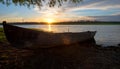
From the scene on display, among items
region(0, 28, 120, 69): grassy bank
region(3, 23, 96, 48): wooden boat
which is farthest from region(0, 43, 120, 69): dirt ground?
region(3, 23, 96, 48): wooden boat

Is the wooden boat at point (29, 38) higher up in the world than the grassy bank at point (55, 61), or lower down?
higher up

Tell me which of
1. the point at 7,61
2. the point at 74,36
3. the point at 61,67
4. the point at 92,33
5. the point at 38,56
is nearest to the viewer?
the point at 61,67

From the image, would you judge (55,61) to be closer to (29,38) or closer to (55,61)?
(55,61)

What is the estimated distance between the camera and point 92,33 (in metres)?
20.7

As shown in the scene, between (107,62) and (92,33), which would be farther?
(92,33)

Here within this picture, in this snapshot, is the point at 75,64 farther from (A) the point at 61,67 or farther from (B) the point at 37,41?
(B) the point at 37,41

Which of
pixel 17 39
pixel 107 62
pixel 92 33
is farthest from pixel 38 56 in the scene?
pixel 92 33

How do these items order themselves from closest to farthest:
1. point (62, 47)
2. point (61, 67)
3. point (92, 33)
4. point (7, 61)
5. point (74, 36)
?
point (61, 67), point (7, 61), point (62, 47), point (74, 36), point (92, 33)

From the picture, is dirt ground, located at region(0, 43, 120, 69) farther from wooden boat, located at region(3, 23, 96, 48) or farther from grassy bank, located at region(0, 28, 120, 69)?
wooden boat, located at region(3, 23, 96, 48)

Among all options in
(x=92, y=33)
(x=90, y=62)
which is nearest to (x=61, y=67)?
(x=90, y=62)

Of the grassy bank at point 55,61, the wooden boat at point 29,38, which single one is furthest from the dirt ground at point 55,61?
the wooden boat at point 29,38

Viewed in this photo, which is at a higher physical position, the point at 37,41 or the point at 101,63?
the point at 37,41

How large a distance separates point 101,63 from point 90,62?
1.95ft

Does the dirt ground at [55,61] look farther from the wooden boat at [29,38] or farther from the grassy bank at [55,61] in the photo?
the wooden boat at [29,38]
